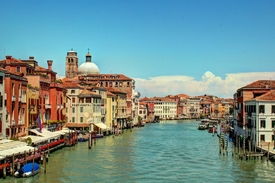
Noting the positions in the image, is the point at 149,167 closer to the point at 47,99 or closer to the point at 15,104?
the point at 15,104

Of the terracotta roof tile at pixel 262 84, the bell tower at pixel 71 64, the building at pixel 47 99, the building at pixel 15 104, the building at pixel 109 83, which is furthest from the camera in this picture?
the bell tower at pixel 71 64

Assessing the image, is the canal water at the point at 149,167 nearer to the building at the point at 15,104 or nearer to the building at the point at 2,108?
the building at the point at 15,104

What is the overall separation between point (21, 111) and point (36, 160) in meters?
5.78

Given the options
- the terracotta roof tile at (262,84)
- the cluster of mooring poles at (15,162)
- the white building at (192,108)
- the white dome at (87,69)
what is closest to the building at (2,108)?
the cluster of mooring poles at (15,162)

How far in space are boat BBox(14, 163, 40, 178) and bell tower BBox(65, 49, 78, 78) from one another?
226 ft

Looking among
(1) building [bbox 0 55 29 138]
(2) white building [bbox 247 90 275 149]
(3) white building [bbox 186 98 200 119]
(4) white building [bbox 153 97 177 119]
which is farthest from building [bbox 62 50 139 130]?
(3) white building [bbox 186 98 200 119]

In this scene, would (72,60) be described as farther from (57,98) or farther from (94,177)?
(94,177)

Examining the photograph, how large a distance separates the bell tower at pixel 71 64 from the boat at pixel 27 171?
68865mm

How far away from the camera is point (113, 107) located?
54.7m

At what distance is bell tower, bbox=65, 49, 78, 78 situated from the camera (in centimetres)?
8825

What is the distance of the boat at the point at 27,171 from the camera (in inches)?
750

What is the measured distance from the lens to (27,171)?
1941cm

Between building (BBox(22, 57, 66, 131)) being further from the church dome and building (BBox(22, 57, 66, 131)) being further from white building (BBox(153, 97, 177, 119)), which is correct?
white building (BBox(153, 97, 177, 119))

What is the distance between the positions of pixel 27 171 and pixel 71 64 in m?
70.4
